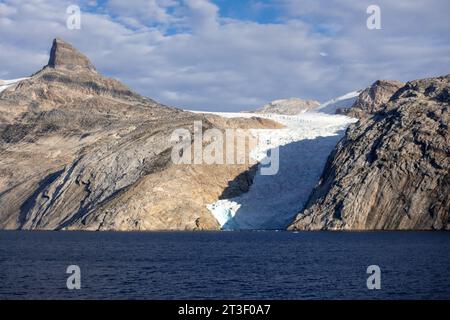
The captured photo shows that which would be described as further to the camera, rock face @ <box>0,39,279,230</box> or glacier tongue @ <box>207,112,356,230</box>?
glacier tongue @ <box>207,112,356,230</box>

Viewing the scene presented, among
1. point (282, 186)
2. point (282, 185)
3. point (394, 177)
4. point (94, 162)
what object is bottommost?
point (282, 186)

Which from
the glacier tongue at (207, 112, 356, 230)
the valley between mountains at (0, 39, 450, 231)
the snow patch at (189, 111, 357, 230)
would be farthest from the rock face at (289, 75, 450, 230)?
the snow patch at (189, 111, 357, 230)

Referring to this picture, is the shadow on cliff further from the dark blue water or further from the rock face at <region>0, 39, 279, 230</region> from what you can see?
the dark blue water

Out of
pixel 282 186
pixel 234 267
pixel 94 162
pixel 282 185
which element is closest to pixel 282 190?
pixel 282 186

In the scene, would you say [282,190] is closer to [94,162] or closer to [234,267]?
[94,162]
